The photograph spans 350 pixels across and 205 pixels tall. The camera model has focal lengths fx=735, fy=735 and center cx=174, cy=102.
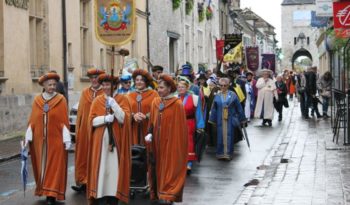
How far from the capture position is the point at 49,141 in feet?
30.2

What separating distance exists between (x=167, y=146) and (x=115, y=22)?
8016 millimetres

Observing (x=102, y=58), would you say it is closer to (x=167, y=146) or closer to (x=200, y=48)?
(x=167, y=146)

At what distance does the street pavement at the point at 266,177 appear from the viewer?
365 inches

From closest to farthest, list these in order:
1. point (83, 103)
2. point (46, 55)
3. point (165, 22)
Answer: point (83, 103) → point (46, 55) → point (165, 22)

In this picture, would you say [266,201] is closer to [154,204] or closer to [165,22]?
[154,204]

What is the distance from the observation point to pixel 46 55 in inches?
833

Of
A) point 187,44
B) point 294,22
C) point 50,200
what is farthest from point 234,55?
point 294,22

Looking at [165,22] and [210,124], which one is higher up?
[165,22]

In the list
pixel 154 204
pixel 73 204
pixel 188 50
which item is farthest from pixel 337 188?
pixel 188 50

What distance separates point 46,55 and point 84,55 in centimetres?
378

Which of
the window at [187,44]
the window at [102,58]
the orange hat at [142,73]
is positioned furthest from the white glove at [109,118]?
the window at [187,44]

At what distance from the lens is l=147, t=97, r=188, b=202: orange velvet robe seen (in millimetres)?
8820

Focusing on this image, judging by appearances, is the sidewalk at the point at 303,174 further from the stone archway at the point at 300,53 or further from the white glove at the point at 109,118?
the stone archway at the point at 300,53

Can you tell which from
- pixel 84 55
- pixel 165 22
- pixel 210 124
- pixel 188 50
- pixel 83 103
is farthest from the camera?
pixel 188 50
